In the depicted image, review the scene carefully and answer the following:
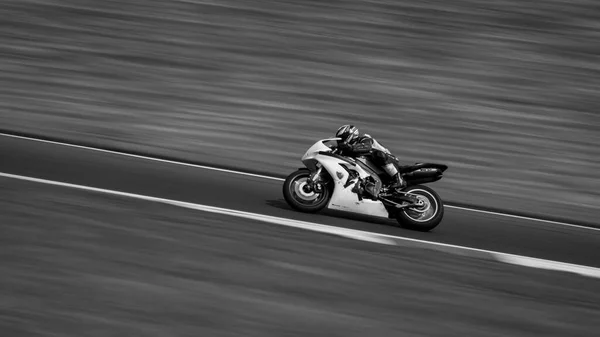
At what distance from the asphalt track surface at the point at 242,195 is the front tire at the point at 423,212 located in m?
0.14

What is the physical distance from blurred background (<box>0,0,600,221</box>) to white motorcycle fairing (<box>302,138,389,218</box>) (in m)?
3.13

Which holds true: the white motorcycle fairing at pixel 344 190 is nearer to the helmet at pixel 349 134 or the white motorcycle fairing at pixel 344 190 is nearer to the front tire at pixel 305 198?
the front tire at pixel 305 198

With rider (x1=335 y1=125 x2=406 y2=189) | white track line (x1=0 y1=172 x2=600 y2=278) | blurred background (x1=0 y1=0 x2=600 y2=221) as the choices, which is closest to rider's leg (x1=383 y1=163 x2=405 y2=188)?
rider (x1=335 y1=125 x2=406 y2=189)

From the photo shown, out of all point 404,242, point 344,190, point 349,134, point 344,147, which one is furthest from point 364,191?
point 404,242

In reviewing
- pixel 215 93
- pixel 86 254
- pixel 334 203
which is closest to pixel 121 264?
pixel 86 254

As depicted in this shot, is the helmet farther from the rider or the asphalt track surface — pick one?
the asphalt track surface

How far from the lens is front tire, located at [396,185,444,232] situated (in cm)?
1069

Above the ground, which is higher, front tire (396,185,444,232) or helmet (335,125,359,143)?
helmet (335,125,359,143)

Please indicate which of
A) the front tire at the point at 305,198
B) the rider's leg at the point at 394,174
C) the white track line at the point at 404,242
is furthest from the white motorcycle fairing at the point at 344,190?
the white track line at the point at 404,242

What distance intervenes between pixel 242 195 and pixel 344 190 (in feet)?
5.67

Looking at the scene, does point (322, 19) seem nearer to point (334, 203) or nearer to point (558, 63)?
point (558, 63)

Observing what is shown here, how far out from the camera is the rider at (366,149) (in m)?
10.8

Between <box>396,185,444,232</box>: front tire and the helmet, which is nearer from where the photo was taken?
<box>396,185,444,232</box>: front tire

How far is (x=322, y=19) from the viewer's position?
1906 centimetres
